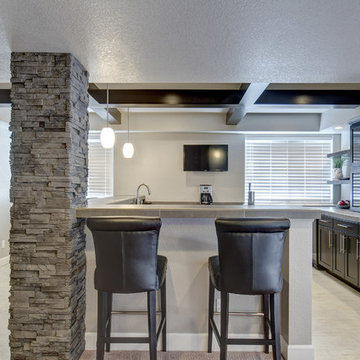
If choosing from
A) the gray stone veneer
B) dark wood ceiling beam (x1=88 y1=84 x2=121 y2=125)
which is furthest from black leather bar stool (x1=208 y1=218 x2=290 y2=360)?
dark wood ceiling beam (x1=88 y1=84 x2=121 y2=125)

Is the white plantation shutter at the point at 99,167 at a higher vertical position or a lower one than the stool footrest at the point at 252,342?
higher

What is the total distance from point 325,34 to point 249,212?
1.32 metres

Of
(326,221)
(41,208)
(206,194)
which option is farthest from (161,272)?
(206,194)

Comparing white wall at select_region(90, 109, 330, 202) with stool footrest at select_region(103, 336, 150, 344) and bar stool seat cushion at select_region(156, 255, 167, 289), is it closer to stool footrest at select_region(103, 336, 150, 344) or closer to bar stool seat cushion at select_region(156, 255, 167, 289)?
bar stool seat cushion at select_region(156, 255, 167, 289)

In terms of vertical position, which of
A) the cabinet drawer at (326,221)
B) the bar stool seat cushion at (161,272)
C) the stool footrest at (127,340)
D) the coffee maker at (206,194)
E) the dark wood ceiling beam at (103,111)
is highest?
→ the dark wood ceiling beam at (103,111)

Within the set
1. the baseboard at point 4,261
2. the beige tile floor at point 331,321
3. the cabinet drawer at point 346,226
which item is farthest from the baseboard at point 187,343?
the baseboard at point 4,261

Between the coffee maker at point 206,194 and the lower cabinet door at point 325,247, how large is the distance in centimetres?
191

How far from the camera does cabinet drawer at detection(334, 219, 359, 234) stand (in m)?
3.58

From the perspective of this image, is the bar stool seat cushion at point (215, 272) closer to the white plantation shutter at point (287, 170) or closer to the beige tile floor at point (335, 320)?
the beige tile floor at point (335, 320)

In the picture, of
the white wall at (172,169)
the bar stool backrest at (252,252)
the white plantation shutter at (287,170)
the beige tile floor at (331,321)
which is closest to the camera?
the bar stool backrest at (252,252)

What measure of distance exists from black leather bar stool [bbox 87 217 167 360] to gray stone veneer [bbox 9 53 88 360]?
37 centimetres

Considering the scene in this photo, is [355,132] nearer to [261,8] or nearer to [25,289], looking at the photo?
[261,8]

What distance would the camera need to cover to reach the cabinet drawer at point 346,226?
358 cm

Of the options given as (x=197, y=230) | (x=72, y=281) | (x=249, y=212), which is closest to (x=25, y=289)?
(x=72, y=281)
